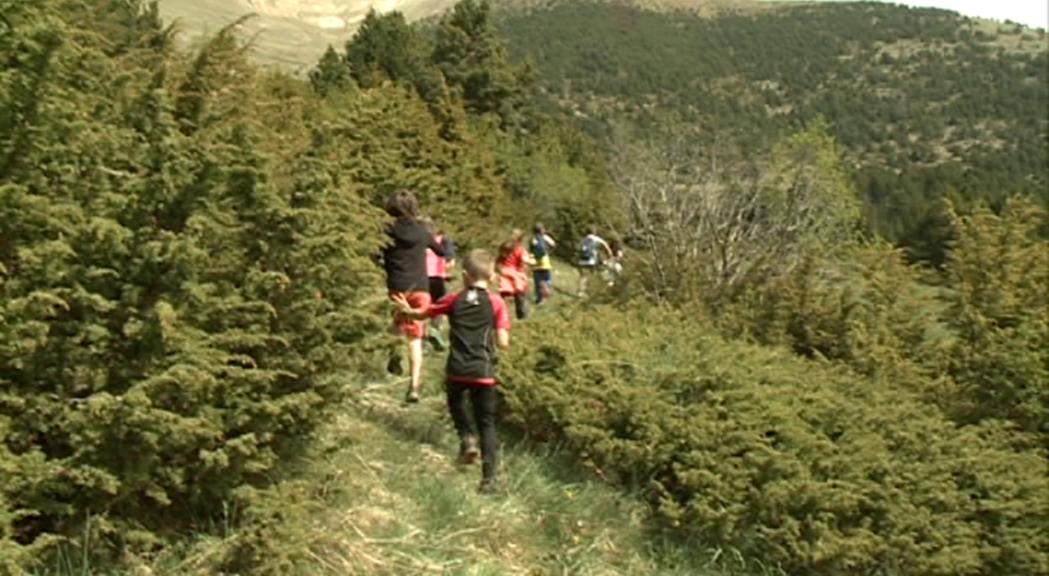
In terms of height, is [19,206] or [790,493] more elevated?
[19,206]

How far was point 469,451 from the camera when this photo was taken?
615 cm

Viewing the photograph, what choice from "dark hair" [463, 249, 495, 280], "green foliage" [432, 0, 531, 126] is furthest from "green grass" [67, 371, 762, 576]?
"green foliage" [432, 0, 531, 126]

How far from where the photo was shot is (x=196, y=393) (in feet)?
13.5

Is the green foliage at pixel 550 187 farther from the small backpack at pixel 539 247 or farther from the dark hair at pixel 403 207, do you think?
the dark hair at pixel 403 207

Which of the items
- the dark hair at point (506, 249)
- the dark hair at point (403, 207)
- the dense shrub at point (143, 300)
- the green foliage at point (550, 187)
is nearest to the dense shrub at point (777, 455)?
the dark hair at point (403, 207)

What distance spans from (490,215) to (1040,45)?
17695 cm

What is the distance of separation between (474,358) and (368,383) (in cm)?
135

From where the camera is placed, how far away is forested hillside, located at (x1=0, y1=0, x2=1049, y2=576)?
3.97m

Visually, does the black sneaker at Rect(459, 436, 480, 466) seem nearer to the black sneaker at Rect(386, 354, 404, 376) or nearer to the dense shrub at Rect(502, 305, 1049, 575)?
the dense shrub at Rect(502, 305, 1049, 575)

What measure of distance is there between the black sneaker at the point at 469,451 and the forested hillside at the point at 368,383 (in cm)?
19

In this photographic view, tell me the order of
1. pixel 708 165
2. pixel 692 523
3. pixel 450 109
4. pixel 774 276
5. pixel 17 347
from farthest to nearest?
→ 1. pixel 450 109
2. pixel 708 165
3. pixel 774 276
4. pixel 692 523
5. pixel 17 347

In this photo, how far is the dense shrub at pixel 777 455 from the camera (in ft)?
20.7

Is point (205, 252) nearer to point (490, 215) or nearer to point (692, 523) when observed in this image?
point (692, 523)

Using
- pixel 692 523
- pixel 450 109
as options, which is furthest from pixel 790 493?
pixel 450 109
